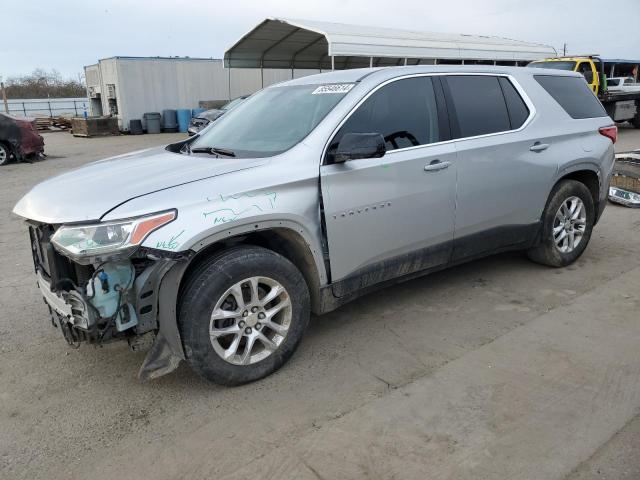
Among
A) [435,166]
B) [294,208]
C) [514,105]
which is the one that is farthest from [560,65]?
[294,208]

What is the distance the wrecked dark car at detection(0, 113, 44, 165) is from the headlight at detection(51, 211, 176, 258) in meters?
13.9

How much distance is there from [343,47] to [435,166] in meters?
14.6

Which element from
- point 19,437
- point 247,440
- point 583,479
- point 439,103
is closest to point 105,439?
point 19,437

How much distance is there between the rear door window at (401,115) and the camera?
3.63 metres

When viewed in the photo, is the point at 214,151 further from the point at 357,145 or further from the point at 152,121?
the point at 152,121

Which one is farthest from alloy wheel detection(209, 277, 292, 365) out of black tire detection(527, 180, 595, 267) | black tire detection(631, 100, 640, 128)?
black tire detection(631, 100, 640, 128)

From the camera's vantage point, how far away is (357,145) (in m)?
3.24

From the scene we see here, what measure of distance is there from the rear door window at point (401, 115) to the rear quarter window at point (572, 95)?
4.86ft

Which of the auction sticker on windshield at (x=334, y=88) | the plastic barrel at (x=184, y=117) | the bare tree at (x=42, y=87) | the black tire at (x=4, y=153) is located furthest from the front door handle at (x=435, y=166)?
the bare tree at (x=42, y=87)

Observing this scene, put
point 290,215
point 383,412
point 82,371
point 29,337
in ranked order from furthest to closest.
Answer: point 29,337 → point 82,371 → point 290,215 → point 383,412

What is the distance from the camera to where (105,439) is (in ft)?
9.08

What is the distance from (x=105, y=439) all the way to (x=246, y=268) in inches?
44.7

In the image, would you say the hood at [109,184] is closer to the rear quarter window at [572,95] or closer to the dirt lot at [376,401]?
the dirt lot at [376,401]

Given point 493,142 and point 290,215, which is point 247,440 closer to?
point 290,215
